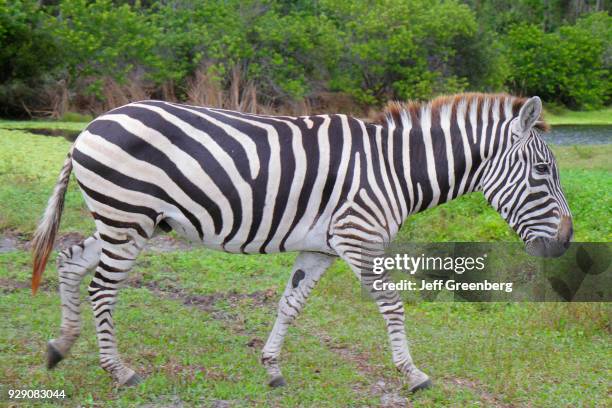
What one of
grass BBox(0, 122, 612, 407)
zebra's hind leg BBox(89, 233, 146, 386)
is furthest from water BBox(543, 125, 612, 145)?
zebra's hind leg BBox(89, 233, 146, 386)

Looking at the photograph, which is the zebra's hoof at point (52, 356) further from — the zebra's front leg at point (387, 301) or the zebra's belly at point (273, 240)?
the zebra's front leg at point (387, 301)

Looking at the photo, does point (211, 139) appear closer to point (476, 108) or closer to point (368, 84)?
point (476, 108)

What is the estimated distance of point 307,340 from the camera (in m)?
6.13

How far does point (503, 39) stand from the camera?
110ft

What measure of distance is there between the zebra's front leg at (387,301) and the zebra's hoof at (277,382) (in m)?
0.74

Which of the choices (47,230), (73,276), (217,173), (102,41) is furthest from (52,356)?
(102,41)

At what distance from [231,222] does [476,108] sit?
5.97ft

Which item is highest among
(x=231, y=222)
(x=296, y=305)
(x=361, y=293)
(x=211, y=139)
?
(x=211, y=139)

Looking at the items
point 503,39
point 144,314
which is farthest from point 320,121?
point 503,39

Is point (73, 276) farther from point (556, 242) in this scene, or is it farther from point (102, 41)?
point (102, 41)

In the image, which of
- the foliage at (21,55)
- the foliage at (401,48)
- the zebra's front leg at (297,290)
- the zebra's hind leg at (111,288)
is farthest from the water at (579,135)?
the zebra's hind leg at (111,288)

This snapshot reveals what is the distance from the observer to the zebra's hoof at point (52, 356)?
16.4 ft

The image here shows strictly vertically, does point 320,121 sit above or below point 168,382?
above

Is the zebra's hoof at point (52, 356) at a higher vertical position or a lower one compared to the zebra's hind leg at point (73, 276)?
lower
